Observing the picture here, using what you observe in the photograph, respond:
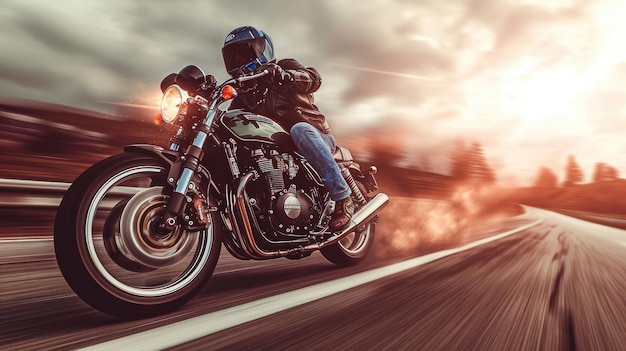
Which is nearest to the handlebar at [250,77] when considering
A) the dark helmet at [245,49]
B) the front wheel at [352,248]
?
the dark helmet at [245,49]

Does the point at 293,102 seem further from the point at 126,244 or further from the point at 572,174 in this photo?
the point at 572,174

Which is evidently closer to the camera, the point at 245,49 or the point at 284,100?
the point at 245,49

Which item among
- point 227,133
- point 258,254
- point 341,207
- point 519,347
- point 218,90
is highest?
point 218,90

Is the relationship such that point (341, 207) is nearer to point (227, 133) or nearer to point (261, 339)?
point (227, 133)

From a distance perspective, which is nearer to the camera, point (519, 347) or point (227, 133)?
point (519, 347)

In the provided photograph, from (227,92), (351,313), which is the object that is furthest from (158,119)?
(351,313)

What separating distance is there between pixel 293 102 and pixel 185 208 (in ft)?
4.95

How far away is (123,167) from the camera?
7.68ft

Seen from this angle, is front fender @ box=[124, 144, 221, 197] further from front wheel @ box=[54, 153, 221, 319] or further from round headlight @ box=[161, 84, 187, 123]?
round headlight @ box=[161, 84, 187, 123]

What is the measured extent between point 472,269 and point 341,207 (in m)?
1.38

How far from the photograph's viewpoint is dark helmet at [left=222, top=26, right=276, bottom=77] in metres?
3.48

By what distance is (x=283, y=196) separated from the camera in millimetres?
3287

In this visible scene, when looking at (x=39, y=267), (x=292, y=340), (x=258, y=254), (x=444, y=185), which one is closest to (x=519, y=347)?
(x=292, y=340)

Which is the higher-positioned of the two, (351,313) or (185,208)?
(185,208)
